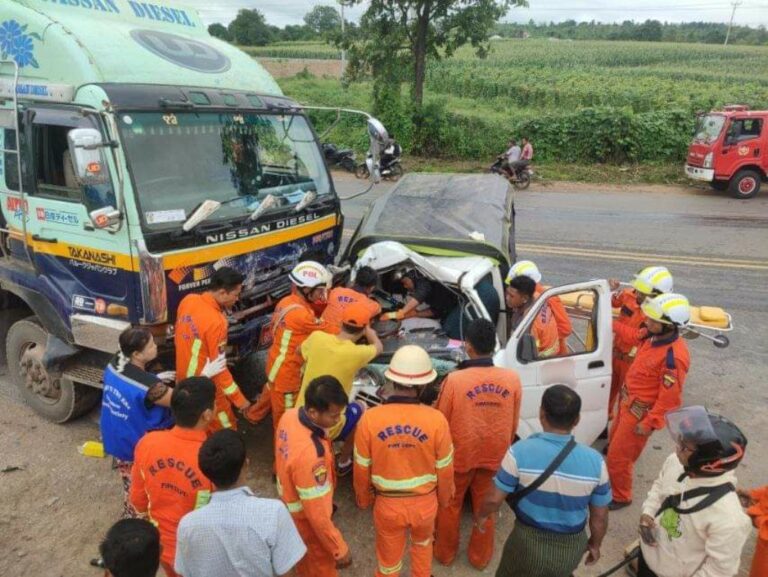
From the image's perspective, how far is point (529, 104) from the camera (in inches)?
1216

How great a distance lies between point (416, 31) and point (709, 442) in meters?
19.6

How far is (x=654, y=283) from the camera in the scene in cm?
495

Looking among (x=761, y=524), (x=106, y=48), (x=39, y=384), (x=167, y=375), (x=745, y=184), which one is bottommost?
(x=745, y=184)

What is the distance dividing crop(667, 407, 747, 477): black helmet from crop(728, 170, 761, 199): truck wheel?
16127 mm

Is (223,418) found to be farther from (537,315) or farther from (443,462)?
(537,315)

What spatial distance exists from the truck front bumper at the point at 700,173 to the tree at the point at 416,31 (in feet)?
24.9

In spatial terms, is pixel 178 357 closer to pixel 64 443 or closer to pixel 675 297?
pixel 64 443

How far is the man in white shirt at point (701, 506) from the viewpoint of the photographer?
9.42ft

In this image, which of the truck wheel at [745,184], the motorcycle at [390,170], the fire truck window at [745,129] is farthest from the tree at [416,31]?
the truck wheel at [745,184]

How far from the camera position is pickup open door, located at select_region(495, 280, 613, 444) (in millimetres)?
4484

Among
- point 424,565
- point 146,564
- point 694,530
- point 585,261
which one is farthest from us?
point 585,261

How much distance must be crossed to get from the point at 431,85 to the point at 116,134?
35.1 m

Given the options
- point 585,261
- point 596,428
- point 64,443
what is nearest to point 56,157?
point 64,443

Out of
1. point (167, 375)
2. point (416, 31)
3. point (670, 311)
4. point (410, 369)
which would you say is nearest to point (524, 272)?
point (670, 311)
